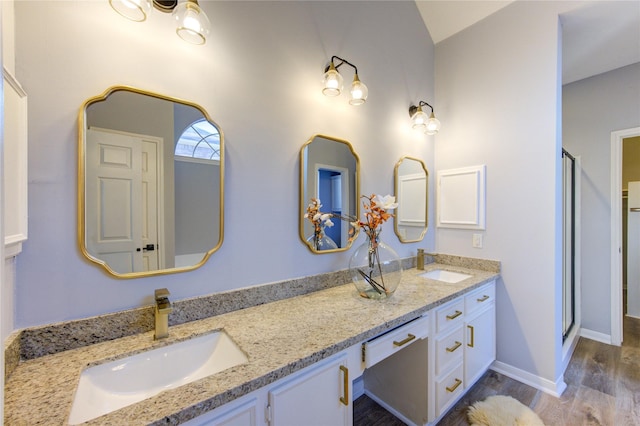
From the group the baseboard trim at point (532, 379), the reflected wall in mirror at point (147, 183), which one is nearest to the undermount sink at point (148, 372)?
the reflected wall in mirror at point (147, 183)

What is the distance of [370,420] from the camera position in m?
1.68

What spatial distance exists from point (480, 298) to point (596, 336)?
6.04 ft

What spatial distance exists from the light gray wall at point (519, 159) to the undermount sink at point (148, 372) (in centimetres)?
214

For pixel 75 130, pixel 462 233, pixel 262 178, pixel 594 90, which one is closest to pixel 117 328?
pixel 75 130

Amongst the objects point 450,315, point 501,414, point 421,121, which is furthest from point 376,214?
point 501,414

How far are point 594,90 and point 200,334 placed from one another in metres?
3.99

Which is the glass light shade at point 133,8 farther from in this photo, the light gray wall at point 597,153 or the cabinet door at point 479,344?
the light gray wall at point 597,153

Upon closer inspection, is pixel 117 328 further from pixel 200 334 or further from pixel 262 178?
pixel 262 178

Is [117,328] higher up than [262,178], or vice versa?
[262,178]

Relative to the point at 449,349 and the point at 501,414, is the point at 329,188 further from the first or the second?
the point at 501,414

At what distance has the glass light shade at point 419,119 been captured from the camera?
2197 mm

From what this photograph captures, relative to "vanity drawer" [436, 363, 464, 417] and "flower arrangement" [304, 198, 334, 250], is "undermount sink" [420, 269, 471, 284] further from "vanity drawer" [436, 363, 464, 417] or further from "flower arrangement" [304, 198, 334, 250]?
"flower arrangement" [304, 198, 334, 250]

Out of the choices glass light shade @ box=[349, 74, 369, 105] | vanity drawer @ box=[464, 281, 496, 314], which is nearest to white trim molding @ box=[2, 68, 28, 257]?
glass light shade @ box=[349, 74, 369, 105]

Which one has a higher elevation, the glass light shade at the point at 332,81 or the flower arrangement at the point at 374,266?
the glass light shade at the point at 332,81
